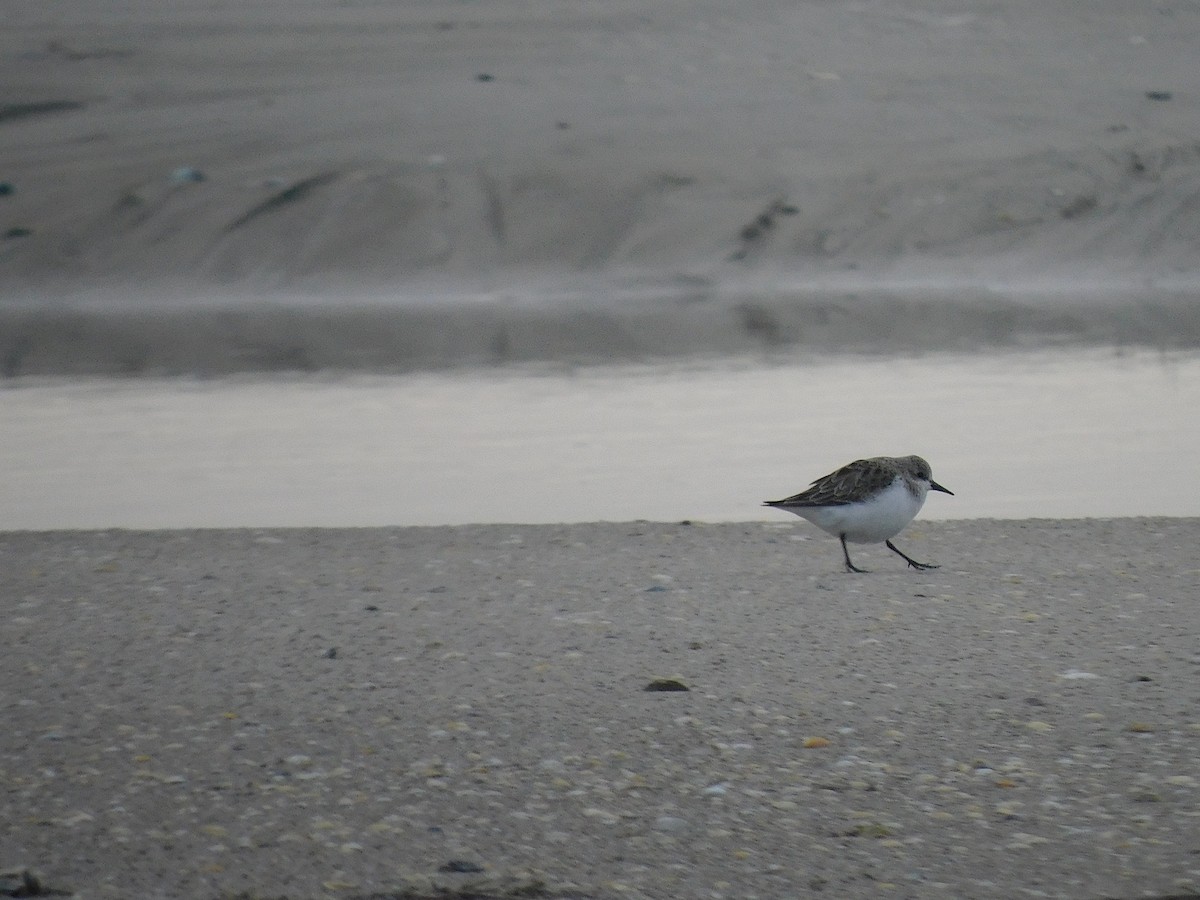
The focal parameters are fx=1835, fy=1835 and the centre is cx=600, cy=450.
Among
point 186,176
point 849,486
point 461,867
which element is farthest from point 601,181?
point 461,867

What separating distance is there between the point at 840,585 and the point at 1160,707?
5.76 feet

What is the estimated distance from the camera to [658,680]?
5.19m

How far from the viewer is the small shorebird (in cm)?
643

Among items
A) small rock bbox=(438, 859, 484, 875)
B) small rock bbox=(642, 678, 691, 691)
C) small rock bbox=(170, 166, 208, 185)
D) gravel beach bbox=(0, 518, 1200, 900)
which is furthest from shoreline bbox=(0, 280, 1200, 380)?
small rock bbox=(438, 859, 484, 875)

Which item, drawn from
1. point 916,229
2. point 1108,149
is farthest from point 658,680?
point 1108,149

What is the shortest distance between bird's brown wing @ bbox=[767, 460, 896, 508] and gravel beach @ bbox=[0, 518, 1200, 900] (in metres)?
0.30

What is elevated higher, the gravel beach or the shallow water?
the shallow water

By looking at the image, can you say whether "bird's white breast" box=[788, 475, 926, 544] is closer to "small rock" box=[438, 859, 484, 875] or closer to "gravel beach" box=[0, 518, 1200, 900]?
"gravel beach" box=[0, 518, 1200, 900]

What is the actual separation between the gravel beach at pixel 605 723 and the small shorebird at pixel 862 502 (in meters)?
0.20

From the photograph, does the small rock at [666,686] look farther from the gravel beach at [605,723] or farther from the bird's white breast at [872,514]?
the bird's white breast at [872,514]

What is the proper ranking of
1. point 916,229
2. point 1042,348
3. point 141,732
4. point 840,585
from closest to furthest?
point 141,732, point 840,585, point 1042,348, point 916,229

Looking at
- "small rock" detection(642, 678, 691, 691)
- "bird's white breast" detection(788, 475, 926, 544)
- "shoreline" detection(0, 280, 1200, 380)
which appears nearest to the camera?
"small rock" detection(642, 678, 691, 691)

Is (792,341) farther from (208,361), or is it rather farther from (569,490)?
(569,490)

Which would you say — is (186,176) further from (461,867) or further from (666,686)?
(461,867)
